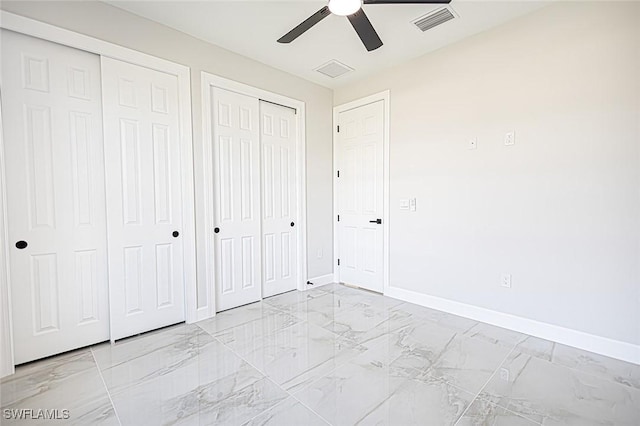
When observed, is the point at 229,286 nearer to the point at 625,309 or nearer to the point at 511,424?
the point at 511,424

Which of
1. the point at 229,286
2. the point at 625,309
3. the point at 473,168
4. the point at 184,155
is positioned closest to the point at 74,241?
the point at 184,155

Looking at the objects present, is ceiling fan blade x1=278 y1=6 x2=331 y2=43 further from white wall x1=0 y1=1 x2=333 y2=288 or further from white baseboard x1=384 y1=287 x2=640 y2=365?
white baseboard x1=384 y1=287 x2=640 y2=365

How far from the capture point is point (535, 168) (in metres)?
2.58

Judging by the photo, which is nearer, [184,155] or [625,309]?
[625,309]

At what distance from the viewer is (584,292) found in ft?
7.84

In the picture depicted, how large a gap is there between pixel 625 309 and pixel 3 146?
15.1ft

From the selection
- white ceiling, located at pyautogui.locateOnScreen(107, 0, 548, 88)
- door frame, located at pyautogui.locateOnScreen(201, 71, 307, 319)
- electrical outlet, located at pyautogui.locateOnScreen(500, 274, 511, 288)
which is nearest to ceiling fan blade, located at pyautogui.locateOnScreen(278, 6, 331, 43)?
white ceiling, located at pyautogui.locateOnScreen(107, 0, 548, 88)

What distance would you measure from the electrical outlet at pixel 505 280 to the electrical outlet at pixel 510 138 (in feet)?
4.04

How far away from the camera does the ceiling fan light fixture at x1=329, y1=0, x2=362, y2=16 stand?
6.28 feet

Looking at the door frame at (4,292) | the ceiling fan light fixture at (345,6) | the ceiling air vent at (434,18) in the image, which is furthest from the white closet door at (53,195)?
the ceiling air vent at (434,18)

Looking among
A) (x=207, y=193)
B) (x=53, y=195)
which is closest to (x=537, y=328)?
(x=207, y=193)

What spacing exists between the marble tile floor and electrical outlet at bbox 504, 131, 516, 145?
1.74 metres

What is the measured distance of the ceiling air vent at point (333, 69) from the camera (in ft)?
11.4

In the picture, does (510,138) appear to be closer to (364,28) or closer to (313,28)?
(364,28)
